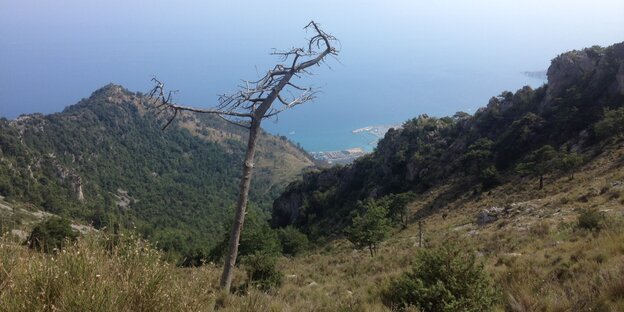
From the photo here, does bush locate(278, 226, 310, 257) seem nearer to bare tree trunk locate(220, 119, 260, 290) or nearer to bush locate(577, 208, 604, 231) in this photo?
bush locate(577, 208, 604, 231)

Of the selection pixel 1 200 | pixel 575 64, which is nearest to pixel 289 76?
pixel 575 64

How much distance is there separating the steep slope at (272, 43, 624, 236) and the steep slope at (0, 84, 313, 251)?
82.8 feet

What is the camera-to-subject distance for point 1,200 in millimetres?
62312

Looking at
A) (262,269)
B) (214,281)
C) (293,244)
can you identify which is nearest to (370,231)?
(262,269)

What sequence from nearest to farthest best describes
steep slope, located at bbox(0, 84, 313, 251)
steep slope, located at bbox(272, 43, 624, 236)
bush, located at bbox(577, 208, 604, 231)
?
bush, located at bbox(577, 208, 604, 231) → steep slope, located at bbox(272, 43, 624, 236) → steep slope, located at bbox(0, 84, 313, 251)

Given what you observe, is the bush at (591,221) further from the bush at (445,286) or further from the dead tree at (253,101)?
the dead tree at (253,101)

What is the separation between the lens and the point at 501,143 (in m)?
38.4

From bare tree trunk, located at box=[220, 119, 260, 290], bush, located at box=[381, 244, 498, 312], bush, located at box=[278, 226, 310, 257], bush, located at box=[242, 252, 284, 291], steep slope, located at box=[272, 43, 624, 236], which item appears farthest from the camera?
bush, located at box=[278, 226, 310, 257]

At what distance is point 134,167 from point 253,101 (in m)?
119

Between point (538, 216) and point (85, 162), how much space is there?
109 metres

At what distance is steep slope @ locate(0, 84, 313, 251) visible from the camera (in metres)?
76.2

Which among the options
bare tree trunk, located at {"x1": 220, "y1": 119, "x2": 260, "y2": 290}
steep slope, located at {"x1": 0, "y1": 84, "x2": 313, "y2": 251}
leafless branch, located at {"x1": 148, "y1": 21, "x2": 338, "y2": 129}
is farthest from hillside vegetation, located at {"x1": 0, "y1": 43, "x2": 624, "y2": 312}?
steep slope, located at {"x1": 0, "y1": 84, "x2": 313, "y2": 251}

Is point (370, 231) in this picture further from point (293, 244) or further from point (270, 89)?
point (293, 244)

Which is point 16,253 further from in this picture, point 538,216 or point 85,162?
point 85,162
